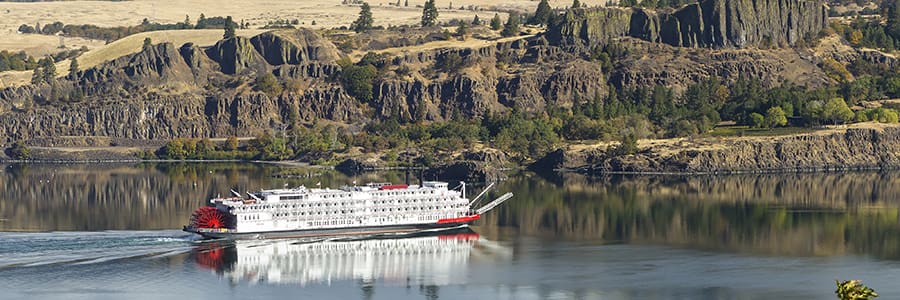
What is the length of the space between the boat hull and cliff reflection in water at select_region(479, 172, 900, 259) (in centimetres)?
462

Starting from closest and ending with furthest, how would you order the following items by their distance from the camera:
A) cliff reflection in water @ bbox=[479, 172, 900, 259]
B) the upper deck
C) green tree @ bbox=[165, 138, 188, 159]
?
the upper deck → cliff reflection in water @ bbox=[479, 172, 900, 259] → green tree @ bbox=[165, 138, 188, 159]

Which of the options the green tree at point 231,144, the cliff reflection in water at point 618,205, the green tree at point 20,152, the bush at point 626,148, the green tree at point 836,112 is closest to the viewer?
the cliff reflection in water at point 618,205

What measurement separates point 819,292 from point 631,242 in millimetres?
22516

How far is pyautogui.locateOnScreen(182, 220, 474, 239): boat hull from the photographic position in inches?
3917

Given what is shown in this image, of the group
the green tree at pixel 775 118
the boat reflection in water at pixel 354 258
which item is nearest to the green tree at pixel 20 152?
the green tree at pixel 775 118

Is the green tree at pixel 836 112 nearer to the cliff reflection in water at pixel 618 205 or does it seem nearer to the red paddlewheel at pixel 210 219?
the cliff reflection in water at pixel 618 205

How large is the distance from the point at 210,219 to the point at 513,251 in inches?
821

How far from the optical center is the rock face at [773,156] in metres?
163

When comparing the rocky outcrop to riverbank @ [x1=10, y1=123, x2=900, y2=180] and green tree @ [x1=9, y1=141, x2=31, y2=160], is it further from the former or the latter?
green tree @ [x1=9, y1=141, x2=31, y2=160]

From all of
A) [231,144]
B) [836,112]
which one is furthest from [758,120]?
[231,144]

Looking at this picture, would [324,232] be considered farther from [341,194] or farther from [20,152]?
[20,152]

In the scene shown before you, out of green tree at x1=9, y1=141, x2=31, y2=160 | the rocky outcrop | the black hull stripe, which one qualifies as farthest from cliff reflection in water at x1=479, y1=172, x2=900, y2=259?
green tree at x1=9, y1=141, x2=31, y2=160

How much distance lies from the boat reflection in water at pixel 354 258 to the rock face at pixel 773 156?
203 feet

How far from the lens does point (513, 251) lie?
318 ft
